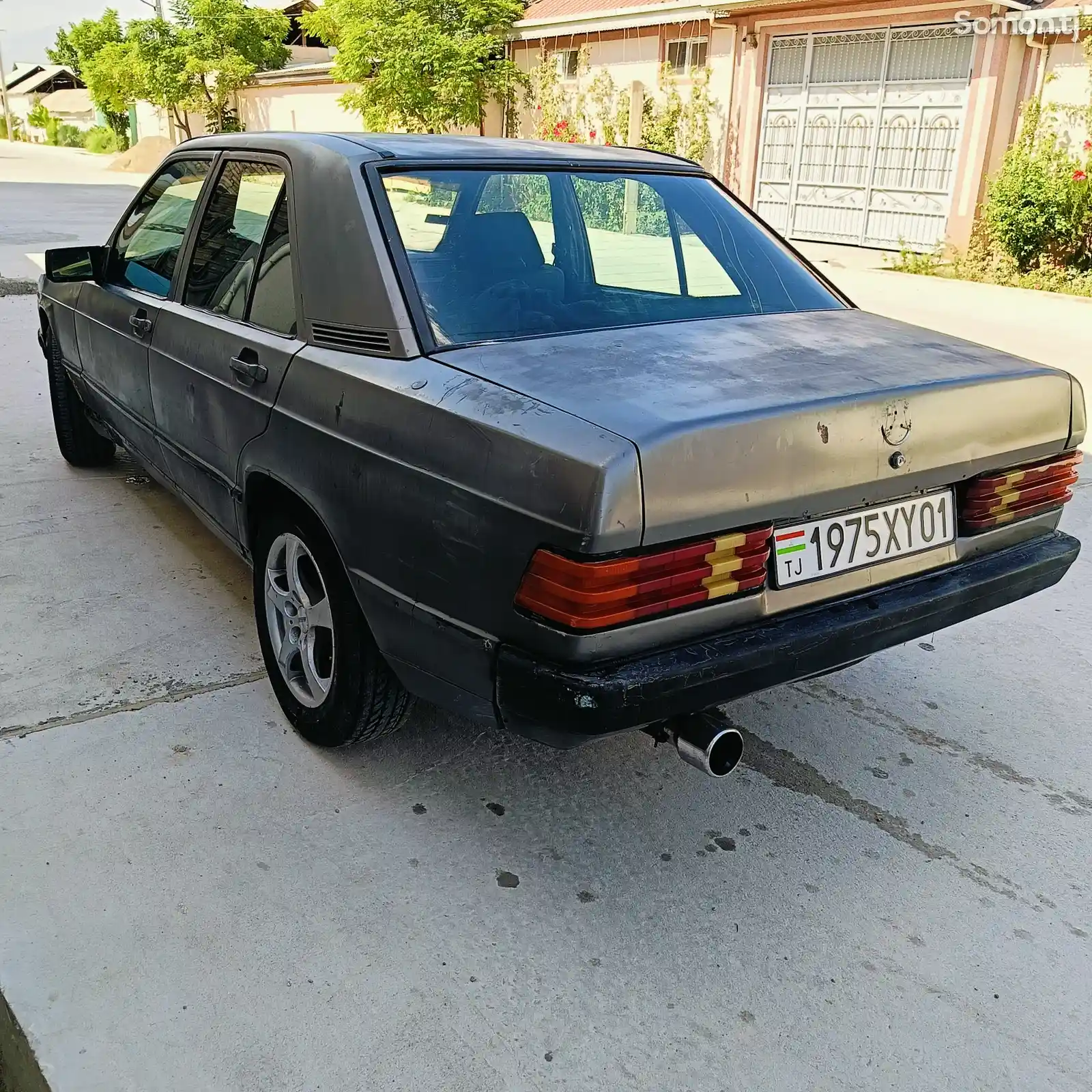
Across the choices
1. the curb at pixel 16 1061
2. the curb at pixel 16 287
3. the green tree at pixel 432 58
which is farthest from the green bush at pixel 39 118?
the curb at pixel 16 1061

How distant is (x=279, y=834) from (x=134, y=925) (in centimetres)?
40

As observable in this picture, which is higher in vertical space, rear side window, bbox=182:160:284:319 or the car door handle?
rear side window, bbox=182:160:284:319

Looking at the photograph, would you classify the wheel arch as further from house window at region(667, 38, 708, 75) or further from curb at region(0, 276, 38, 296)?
house window at region(667, 38, 708, 75)

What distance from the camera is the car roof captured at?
275 centimetres

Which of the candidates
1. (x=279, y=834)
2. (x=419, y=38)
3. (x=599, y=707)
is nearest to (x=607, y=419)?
(x=599, y=707)

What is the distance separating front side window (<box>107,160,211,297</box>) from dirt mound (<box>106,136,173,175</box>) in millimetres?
34170

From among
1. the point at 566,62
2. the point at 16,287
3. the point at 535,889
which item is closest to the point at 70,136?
the point at 566,62

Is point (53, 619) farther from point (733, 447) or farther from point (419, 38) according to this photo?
point (419, 38)

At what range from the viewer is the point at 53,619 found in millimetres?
3572

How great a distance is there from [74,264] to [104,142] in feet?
155

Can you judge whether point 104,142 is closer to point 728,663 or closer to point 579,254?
point 579,254

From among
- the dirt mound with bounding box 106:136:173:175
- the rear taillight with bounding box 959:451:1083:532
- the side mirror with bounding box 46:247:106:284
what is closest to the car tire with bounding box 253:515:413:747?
the rear taillight with bounding box 959:451:1083:532

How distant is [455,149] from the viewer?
2.91 meters

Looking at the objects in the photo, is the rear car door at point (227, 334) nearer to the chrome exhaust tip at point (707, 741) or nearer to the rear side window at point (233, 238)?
the rear side window at point (233, 238)
